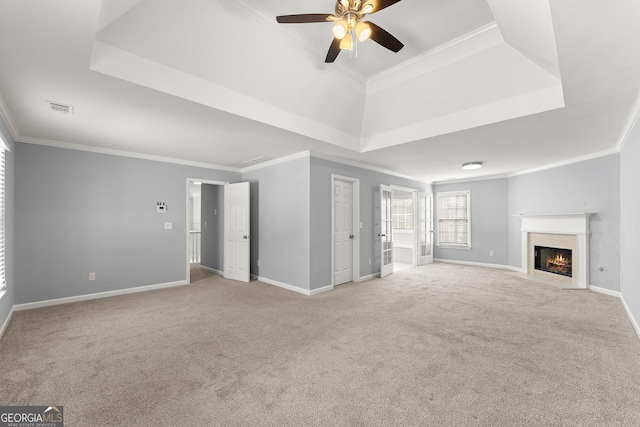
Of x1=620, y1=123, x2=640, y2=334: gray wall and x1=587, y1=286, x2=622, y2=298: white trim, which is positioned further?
x1=587, y1=286, x2=622, y2=298: white trim

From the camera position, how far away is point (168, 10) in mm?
2275

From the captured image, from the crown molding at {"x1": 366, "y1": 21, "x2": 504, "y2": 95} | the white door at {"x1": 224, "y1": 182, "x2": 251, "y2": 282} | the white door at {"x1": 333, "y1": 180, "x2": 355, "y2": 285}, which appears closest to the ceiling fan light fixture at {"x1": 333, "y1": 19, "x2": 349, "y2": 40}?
the crown molding at {"x1": 366, "y1": 21, "x2": 504, "y2": 95}

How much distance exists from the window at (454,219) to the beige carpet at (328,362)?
3.56 meters

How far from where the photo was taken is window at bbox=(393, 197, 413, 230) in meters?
8.53

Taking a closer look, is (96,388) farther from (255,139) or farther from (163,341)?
(255,139)

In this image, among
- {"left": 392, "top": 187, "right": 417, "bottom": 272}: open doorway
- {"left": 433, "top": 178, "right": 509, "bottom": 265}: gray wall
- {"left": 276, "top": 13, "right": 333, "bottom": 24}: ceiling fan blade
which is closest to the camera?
{"left": 276, "top": 13, "right": 333, "bottom": 24}: ceiling fan blade

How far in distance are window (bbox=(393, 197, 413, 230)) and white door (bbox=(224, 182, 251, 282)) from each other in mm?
4964

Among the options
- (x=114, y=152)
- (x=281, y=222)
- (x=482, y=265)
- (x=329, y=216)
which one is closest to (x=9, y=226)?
(x=114, y=152)

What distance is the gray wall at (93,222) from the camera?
4.04 m

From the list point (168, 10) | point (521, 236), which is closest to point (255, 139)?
point (168, 10)

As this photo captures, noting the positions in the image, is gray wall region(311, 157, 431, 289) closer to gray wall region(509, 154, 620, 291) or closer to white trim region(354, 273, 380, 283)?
white trim region(354, 273, 380, 283)

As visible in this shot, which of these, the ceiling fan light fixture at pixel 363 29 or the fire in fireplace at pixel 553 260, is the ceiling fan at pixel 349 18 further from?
the fire in fireplace at pixel 553 260

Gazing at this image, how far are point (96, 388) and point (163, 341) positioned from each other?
83 cm

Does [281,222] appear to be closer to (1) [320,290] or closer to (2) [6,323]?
(1) [320,290]
